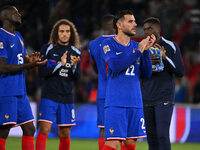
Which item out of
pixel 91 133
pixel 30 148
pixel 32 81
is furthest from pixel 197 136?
pixel 30 148

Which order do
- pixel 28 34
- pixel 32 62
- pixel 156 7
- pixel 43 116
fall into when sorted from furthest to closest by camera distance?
pixel 156 7
pixel 28 34
pixel 43 116
pixel 32 62

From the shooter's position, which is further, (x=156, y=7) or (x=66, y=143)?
(x=156, y=7)

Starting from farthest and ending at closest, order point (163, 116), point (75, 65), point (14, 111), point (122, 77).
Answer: point (75, 65) < point (163, 116) < point (14, 111) < point (122, 77)

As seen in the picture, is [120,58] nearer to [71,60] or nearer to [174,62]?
[174,62]

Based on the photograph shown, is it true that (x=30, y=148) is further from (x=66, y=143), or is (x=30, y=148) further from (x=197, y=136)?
(x=197, y=136)

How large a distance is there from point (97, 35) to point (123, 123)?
1022 cm

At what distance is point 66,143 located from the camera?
7117mm

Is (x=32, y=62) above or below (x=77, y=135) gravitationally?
above

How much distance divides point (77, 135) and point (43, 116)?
5.33 meters

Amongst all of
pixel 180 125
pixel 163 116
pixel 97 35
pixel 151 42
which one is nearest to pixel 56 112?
pixel 163 116

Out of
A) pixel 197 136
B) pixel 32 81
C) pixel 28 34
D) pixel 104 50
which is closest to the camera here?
pixel 104 50

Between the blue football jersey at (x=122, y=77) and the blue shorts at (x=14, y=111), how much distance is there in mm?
1402

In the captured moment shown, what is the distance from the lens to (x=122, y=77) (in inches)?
215

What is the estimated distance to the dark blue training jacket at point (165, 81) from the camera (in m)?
6.67
